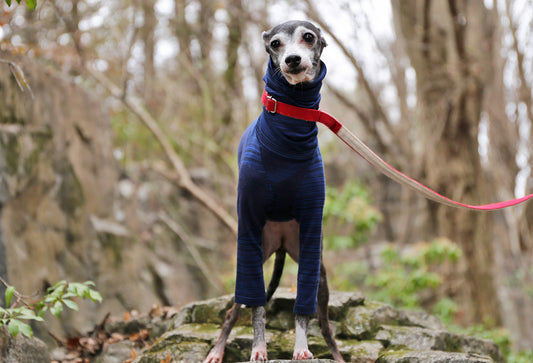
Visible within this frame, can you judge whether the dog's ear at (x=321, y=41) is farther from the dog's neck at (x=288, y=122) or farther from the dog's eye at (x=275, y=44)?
the dog's eye at (x=275, y=44)

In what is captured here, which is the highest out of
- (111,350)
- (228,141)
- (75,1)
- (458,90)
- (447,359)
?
(75,1)

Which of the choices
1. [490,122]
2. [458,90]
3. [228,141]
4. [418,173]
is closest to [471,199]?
[418,173]

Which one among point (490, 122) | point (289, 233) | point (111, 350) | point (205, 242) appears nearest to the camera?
point (289, 233)

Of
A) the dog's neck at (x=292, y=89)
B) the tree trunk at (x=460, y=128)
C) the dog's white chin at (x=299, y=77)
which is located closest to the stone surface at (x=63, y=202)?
the dog's neck at (x=292, y=89)

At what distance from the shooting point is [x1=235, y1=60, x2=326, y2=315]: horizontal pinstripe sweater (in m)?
2.93

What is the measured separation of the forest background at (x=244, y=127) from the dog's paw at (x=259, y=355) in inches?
103

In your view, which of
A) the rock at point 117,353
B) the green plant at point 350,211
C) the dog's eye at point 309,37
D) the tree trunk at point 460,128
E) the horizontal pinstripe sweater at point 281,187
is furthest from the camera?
the tree trunk at point 460,128

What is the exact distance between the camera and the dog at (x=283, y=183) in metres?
2.90

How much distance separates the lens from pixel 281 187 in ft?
9.78

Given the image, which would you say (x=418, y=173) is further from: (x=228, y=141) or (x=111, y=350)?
(x=111, y=350)

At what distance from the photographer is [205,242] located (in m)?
11.7

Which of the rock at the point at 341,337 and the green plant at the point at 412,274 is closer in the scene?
the rock at the point at 341,337

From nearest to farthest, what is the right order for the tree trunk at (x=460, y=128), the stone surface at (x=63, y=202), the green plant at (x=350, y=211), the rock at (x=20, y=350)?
the rock at (x=20, y=350) → the stone surface at (x=63, y=202) → the green plant at (x=350, y=211) → the tree trunk at (x=460, y=128)

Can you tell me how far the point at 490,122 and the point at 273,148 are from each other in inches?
450
